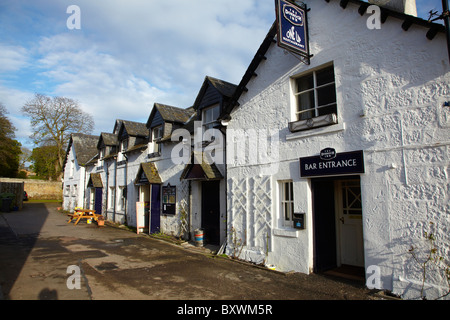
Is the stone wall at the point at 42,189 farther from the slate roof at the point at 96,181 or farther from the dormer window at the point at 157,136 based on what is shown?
the dormer window at the point at 157,136

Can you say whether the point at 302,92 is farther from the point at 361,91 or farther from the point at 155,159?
the point at 155,159

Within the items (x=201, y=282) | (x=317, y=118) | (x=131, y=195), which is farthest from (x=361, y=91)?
(x=131, y=195)

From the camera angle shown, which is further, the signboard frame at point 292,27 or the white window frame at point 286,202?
the white window frame at point 286,202

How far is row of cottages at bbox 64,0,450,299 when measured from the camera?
220 inches

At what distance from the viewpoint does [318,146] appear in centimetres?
730

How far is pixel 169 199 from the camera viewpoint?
13641 mm

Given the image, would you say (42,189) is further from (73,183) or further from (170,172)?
(170,172)

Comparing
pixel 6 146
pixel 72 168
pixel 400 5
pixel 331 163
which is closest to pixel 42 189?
pixel 6 146

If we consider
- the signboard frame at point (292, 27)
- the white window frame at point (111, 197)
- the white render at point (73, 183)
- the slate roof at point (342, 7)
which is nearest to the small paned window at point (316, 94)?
the signboard frame at point (292, 27)

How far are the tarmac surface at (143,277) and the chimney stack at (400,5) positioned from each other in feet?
21.5

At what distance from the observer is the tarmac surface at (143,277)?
585cm

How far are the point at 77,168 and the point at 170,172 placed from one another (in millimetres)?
16315
